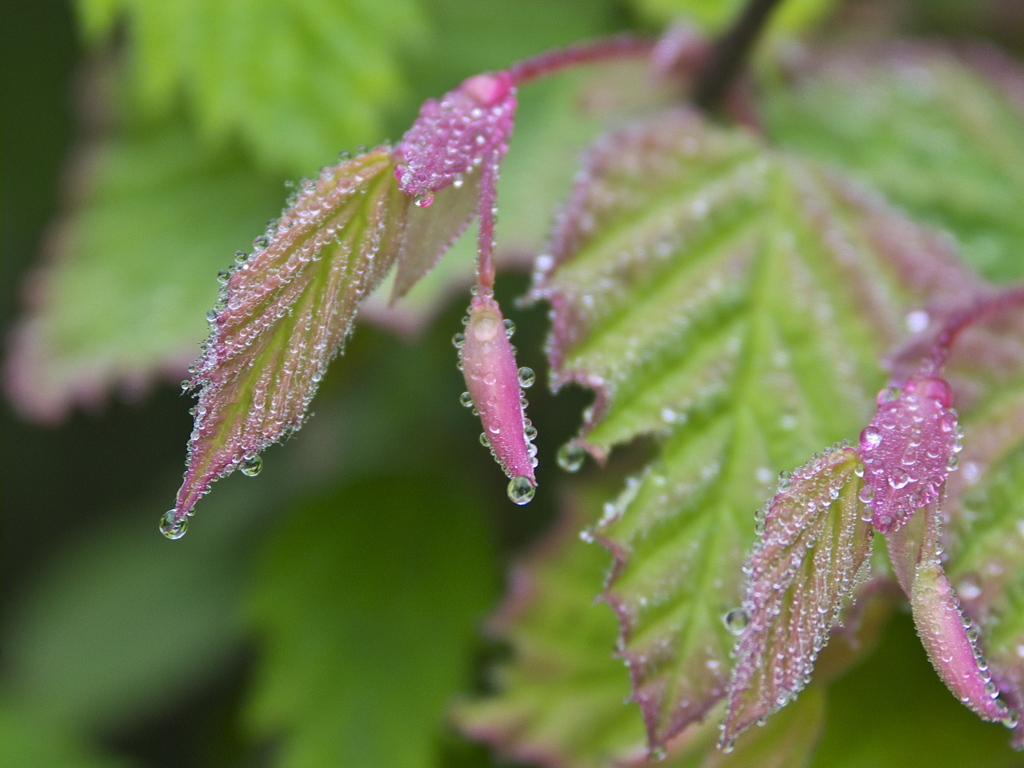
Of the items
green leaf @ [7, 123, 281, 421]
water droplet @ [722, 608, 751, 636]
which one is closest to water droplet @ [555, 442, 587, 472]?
water droplet @ [722, 608, 751, 636]

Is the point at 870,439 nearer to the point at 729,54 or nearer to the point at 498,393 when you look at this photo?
the point at 498,393

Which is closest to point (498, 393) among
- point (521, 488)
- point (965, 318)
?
point (521, 488)

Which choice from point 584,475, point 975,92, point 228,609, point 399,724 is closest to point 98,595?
point 228,609

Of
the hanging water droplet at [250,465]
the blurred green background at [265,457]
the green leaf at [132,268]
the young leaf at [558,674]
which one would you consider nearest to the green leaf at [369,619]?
the blurred green background at [265,457]

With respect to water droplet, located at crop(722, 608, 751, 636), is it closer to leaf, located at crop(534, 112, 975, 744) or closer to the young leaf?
Answer: leaf, located at crop(534, 112, 975, 744)

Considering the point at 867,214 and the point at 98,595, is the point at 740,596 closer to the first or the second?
the point at 867,214
